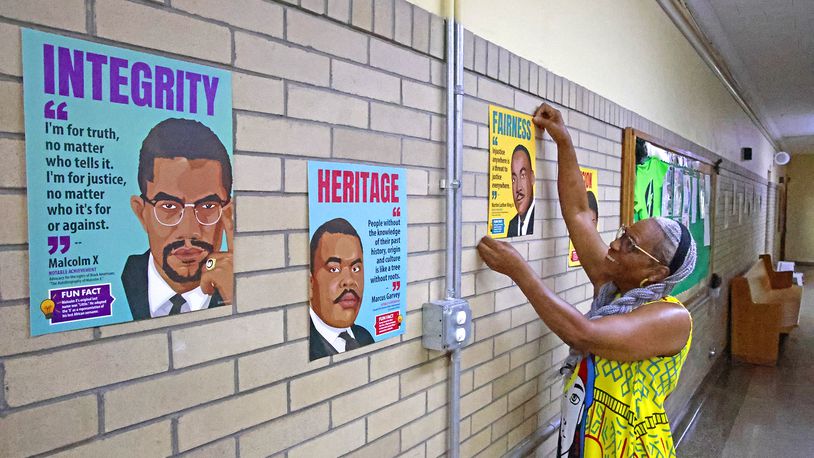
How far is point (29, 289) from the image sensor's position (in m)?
0.81

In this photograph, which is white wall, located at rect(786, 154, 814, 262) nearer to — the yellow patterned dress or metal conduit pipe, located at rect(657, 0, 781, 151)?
metal conduit pipe, located at rect(657, 0, 781, 151)

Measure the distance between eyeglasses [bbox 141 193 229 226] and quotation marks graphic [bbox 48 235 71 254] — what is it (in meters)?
0.14

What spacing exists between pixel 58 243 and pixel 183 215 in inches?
8.7

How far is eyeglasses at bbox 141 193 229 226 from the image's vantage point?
3.18 ft

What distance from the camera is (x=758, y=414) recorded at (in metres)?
4.93

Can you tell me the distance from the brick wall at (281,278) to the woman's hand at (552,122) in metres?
0.09

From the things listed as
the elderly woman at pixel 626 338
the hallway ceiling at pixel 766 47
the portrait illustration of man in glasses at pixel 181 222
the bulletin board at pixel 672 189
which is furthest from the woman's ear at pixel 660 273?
the hallway ceiling at pixel 766 47

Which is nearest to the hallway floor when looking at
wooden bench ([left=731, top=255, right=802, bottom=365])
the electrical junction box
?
wooden bench ([left=731, top=255, right=802, bottom=365])

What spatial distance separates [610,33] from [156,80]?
107 inches

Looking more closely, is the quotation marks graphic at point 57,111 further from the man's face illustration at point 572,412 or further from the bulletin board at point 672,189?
the bulletin board at point 672,189

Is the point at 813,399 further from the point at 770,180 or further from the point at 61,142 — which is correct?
the point at 770,180

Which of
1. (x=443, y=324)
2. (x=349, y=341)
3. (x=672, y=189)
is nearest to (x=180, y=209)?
(x=349, y=341)

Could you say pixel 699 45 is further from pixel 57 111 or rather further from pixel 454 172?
pixel 57 111

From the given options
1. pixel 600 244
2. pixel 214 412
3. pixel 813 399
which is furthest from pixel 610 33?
pixel 813 399
